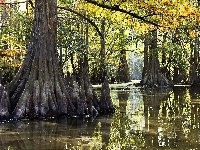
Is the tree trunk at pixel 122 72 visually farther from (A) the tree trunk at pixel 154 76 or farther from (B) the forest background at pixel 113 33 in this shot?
(A) the tree trunk at pixel 154 76

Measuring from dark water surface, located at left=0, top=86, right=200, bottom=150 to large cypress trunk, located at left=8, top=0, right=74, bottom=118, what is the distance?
0.56m

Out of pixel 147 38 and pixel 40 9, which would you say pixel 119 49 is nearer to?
pixel 147 38

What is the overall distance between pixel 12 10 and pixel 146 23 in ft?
42.5

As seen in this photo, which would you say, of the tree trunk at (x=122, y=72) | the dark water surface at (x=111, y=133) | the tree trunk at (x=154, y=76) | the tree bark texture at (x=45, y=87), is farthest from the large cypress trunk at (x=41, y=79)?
the tree trunk at (x=122, y=72)

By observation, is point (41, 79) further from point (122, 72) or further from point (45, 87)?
point (122, 72)

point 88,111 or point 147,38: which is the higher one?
point 147,38

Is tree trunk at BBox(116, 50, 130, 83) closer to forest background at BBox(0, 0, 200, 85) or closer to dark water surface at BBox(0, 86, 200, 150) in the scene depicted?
forest background at BBox(0, 0, 200, 85)

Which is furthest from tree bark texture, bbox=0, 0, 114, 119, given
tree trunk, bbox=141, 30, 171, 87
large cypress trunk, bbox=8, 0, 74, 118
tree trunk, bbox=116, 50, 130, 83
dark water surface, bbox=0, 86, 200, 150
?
tree trunk, bbox=116, 50, 130, 83

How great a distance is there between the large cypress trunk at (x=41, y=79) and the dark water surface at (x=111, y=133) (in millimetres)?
561

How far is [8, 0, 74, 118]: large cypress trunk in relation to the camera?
33.4ft

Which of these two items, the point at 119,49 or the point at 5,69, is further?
the point at 119,49

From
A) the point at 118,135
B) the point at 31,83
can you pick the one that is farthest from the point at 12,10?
the point at 118,135

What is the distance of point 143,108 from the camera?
12562mm

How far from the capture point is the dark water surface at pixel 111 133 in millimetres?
6826
